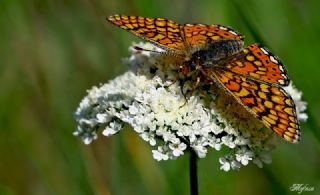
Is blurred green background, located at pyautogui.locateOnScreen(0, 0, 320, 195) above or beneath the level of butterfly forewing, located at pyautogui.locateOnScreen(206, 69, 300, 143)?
beneath

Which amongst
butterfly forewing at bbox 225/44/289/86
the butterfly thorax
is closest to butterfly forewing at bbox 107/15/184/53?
the butterfly thorax

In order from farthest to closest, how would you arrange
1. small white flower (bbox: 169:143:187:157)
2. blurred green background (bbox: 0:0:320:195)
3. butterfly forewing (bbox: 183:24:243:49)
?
blurred green background (bbox: 0:0:320:195) < butterfly forewing (bbox: 183:24:243:49) < small white flower (bbox: 169:143:187:157)

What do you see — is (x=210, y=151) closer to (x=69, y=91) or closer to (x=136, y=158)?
(x=136, y=158)

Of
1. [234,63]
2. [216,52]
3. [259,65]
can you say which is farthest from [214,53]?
[259,65]

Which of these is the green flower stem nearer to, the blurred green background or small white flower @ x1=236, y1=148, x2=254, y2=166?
small white flower @ x1=236, y1=148, x2=254, y2=166

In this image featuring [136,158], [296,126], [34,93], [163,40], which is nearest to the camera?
[296,126]

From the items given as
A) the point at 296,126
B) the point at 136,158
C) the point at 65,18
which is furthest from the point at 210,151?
the point at 65,18

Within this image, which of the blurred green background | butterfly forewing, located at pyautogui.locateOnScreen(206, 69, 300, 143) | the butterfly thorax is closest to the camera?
butterfly forewing, located at pyautogui.locateOnScreen(206, 69, 300, 143)
